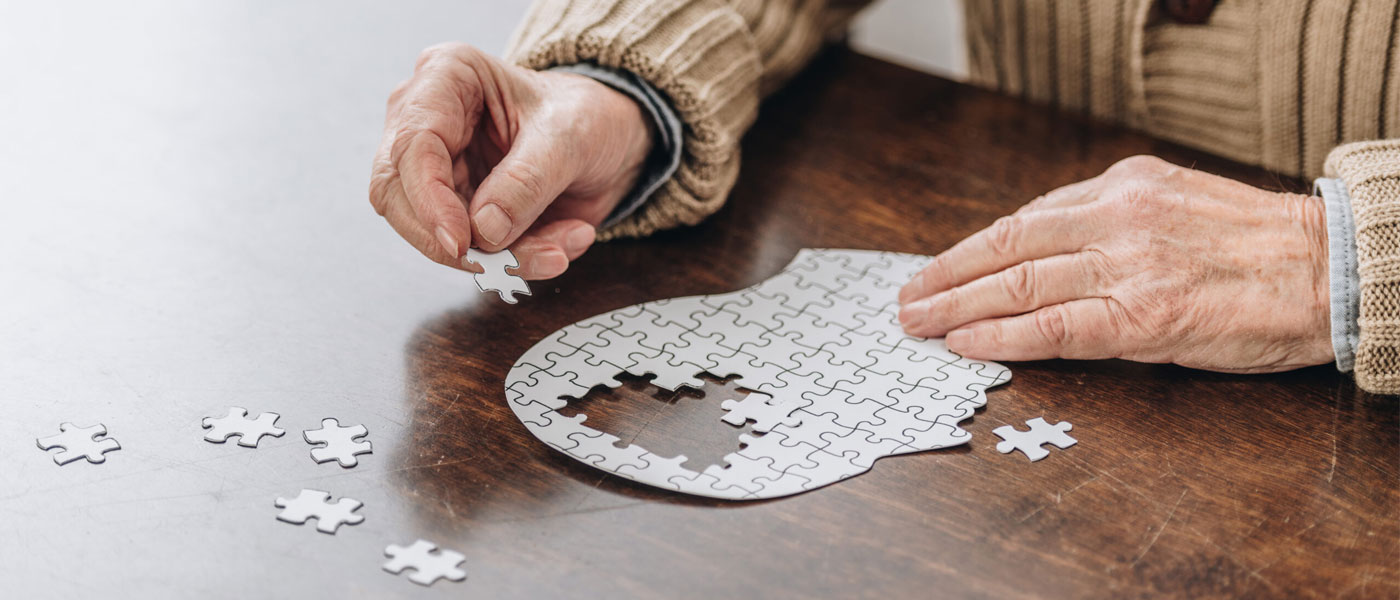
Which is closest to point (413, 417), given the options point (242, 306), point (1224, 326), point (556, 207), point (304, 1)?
point (242, 306)

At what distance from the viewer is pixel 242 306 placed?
136 centimetres

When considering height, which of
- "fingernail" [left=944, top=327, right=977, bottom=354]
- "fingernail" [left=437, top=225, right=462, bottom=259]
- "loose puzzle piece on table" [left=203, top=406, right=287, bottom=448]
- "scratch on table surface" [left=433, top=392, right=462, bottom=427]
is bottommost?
"fingernail" [left=944, top=327, right=977, bottom=354]

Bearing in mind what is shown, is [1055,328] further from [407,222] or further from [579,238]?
[407,222]

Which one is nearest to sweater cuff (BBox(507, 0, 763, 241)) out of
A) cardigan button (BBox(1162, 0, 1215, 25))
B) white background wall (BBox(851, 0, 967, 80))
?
cardigan button (BBox(1162, 0, 1215, 25))

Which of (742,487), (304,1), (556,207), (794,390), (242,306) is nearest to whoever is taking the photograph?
(742,487)

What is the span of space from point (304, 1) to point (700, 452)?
60.8 inches

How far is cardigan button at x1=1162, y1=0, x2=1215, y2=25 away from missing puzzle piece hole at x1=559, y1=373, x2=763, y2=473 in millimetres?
952

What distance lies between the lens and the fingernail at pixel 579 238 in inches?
56.2

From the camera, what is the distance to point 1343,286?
1206 mm

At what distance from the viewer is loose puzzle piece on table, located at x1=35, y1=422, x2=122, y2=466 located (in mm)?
1109

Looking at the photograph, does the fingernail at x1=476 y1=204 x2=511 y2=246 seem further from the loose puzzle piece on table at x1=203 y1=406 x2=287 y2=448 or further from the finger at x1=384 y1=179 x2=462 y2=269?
the loose puzzle piece on table at x1=203 y1=406 x2=287 y2=448

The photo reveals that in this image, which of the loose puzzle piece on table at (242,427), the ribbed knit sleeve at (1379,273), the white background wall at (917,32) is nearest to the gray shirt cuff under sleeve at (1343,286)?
the ribbed knit sleeve at (1379,273)

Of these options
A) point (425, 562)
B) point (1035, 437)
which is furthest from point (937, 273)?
point (425, 562)

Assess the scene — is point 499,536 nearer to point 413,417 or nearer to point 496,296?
point 413,417
